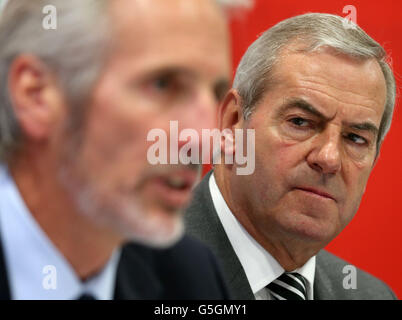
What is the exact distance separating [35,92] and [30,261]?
204mm

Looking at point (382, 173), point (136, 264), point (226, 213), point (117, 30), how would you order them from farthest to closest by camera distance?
point (382, 173) < point (226, 213) < point (136, 264) < point (117, 30)

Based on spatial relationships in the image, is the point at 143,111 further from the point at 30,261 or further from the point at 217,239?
the point at 217,239

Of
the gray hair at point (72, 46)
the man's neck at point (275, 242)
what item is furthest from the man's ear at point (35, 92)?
the man's neck at point (275, 242)

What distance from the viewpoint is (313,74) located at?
3.67 feet

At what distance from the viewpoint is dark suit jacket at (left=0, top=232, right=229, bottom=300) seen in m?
0.81

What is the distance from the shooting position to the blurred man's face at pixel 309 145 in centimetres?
111

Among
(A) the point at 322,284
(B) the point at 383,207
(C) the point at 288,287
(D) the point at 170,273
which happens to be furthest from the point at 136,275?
(B) the point at 383,207

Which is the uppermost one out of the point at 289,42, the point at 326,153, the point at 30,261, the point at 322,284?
the point at 289,42

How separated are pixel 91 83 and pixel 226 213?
50cm

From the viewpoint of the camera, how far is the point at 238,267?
104cm

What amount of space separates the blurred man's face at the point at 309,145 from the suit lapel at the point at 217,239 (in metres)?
0.08
